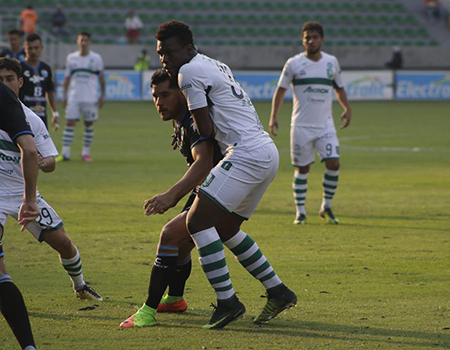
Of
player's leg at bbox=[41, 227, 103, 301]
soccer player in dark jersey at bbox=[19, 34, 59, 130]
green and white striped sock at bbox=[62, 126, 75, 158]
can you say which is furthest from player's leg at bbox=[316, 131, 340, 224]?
green and white striped sock at bbox=[62, 126, 75, 158]

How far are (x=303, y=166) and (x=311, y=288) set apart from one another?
4.05m

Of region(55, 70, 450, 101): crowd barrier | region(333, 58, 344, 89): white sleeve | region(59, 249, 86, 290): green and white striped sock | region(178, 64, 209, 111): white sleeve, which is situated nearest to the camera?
region(178, 64, 209, 111): white sleeve

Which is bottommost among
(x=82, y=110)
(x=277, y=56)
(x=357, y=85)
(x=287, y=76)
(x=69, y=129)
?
(x=357, y=85)

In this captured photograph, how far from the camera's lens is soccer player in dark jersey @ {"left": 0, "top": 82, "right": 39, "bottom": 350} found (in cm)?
466

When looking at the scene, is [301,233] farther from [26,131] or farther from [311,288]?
[26,131]

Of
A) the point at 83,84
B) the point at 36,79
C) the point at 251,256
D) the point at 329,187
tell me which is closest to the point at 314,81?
the point at 329,187

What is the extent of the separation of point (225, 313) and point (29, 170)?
1698 mm

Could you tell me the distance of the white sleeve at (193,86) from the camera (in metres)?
5.30

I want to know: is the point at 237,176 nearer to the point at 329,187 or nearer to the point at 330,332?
the point at 330,332

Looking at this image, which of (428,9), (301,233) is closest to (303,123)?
(301,233)

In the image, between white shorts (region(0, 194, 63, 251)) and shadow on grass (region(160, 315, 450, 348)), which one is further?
white shorts (region(0, 194, 63, 251))

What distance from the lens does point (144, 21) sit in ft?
139

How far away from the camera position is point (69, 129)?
17.0m

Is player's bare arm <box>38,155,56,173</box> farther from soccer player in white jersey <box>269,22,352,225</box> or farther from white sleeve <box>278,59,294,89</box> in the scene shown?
white sleeve <box>278,59,294,89</box>
